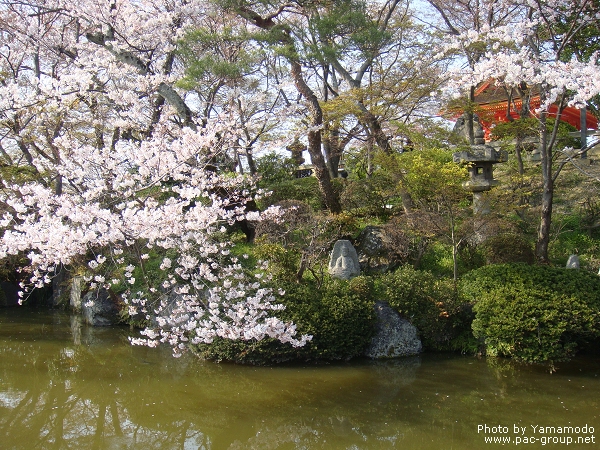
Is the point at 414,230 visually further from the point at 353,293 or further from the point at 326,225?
the point at 353,293

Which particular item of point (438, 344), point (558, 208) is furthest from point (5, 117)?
point (558, 208)

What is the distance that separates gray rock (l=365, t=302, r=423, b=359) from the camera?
7258 millimetres

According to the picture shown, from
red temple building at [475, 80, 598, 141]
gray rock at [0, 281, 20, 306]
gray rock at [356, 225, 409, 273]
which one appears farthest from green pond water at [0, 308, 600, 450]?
red temple building at [475, 80, 598, 141]

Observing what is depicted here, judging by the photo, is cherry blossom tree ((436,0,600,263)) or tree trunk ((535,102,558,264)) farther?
tree trunk ((535,102,558,264))

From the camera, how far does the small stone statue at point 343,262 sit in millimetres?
8555

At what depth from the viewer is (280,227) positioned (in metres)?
9.45

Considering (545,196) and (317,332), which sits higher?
(545,196)

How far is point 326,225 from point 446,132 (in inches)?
133

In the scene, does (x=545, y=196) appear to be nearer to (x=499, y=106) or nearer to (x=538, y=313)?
(x=538, y=313)

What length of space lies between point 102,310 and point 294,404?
552 cm

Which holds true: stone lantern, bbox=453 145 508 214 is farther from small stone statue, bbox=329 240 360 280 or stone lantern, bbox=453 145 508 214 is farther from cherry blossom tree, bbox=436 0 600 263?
small stone statue, bbox=329 240 360 280

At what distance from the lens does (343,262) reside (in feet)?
28.3

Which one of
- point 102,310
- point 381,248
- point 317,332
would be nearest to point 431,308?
point 317,332

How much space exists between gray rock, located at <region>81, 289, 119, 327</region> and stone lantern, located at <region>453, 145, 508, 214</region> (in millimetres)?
7231
